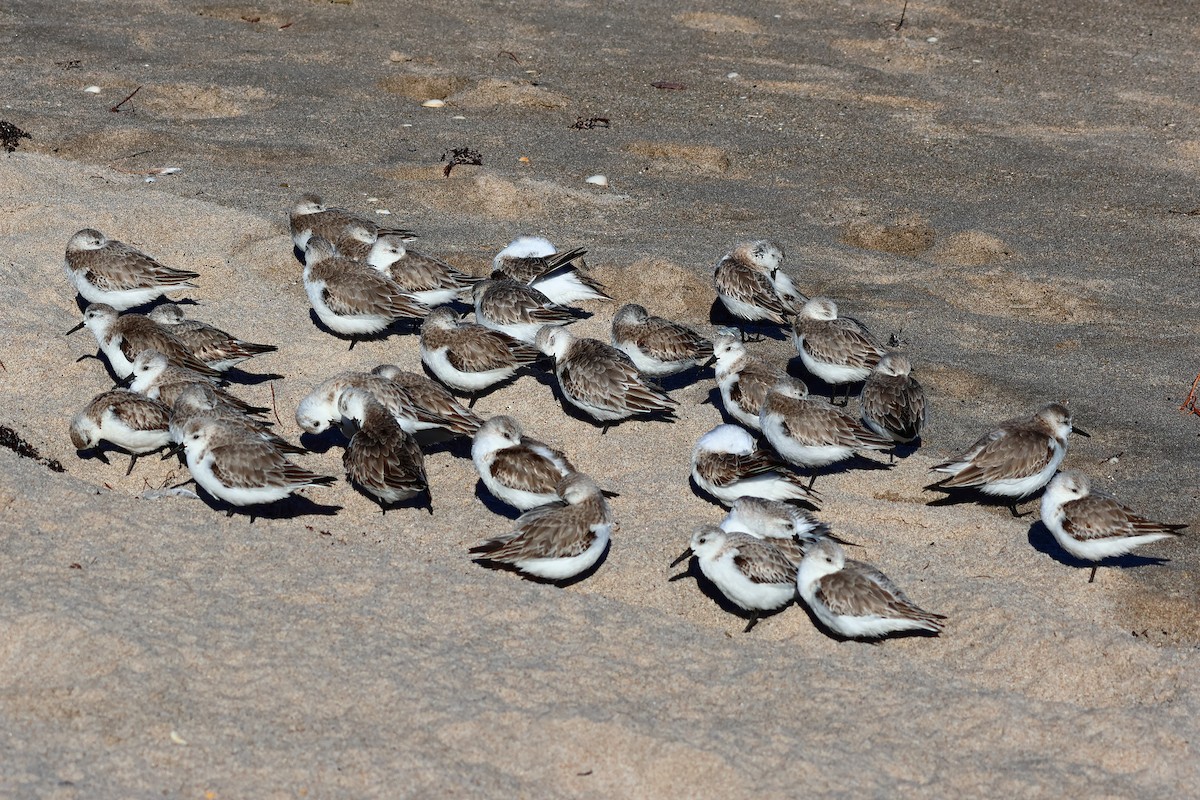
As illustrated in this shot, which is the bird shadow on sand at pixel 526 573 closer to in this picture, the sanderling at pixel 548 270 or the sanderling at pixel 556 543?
the sanderling at pixel 556 543

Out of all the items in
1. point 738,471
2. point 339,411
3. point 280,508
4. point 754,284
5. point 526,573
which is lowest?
point 280,508

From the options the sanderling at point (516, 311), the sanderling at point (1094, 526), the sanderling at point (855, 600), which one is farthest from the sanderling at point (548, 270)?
the sanderling at point (1094, 526)

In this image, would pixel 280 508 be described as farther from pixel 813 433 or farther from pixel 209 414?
pixel 813 433


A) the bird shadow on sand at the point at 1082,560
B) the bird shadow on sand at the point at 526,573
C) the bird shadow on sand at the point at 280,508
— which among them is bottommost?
the bird shadow on sand at the point at 280,508

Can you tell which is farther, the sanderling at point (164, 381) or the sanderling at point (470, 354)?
the sanderling at point (470, 354)

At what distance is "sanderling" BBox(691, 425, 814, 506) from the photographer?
314 inches

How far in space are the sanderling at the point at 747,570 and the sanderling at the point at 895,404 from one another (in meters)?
1.89

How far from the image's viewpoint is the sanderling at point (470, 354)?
364 inches

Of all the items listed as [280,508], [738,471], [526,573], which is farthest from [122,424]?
[738,471]

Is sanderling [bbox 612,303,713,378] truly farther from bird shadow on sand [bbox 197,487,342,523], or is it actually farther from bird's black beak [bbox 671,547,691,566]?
bird shadow on sand [bbox 197,487,342,523]

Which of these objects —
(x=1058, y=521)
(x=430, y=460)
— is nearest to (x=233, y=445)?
(x=430, y=460)

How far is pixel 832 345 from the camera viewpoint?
955 cm

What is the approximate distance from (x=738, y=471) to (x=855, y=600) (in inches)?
58.4

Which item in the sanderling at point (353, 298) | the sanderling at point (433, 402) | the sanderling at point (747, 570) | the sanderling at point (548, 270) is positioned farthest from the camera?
the sanderling at point (548, 270)
